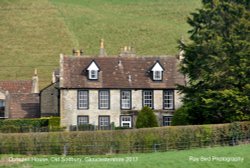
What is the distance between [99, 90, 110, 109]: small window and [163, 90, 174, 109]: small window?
5106 mm

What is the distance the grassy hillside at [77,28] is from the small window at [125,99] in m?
37.1

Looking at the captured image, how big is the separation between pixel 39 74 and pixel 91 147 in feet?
202

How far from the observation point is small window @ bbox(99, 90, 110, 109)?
231 ft

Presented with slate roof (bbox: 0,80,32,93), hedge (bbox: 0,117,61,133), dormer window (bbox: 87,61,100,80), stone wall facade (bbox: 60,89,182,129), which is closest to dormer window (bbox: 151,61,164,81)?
stone wall facade (bbox: 60,89,182,129)

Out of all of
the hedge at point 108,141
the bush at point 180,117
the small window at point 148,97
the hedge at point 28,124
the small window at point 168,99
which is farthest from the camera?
the small window at point 168,99

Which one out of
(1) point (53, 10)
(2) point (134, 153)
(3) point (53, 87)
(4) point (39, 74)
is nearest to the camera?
(2) point (134, 153)

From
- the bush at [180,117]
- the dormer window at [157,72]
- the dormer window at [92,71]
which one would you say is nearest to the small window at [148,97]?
the dormer window at [157,72]

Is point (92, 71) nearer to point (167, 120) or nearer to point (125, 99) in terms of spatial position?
point (125, 99)

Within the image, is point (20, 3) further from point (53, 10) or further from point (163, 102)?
point (163, 102)

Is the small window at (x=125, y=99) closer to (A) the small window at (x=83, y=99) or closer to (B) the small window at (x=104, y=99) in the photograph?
(B) the small window at (x=104, y=99)

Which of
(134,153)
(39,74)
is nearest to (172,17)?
(39,74)

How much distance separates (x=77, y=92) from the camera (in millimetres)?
70125

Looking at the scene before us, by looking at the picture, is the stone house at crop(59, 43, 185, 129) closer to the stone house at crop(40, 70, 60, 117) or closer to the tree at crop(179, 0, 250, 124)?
the stone house at crop(40, 70, 60, 117)

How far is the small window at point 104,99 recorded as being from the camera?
7031cm
